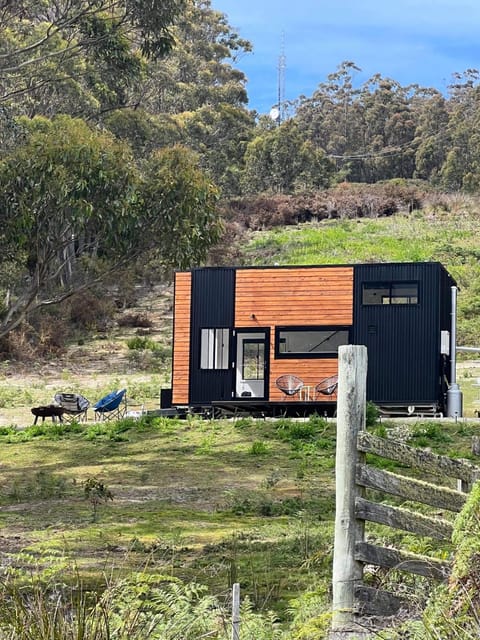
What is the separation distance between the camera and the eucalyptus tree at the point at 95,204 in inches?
660

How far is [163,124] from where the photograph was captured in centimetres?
4134

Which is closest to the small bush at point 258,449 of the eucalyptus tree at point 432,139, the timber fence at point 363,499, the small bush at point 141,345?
the timber fence at point 363,499

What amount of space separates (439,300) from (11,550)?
492 inches

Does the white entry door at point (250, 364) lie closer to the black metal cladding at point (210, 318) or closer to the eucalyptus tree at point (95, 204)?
the black metal cladding at point (210, 318)

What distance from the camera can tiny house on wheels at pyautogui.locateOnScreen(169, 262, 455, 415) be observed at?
20.7 metres

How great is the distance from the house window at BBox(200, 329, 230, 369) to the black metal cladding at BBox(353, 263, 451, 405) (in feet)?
8.47

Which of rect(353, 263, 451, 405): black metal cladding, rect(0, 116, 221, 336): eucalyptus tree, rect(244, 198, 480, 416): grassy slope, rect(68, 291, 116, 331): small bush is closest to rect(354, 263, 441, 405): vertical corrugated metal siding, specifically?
rect(353, 263, 451, 405): black metal cladding

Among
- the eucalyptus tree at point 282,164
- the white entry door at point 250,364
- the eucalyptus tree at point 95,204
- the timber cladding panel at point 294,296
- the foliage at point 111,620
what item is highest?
the eucalyptus tree at point 282,164

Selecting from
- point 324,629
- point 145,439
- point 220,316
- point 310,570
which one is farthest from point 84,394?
point 324,629

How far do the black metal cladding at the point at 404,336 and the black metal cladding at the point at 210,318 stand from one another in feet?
8.27

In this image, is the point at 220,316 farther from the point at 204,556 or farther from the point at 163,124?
the point at 163,124

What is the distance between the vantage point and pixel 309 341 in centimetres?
2152

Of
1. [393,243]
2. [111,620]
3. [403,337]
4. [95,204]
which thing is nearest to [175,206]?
[95,204]

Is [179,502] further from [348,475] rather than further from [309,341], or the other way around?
[309,341]
